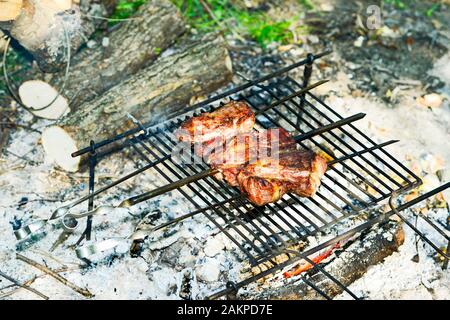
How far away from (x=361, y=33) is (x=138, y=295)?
4.76 metres

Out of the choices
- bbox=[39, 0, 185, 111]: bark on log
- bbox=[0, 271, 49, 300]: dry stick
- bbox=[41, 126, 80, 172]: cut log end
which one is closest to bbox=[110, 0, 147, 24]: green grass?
bbox=[39, 0, 185, 111]: bark on log

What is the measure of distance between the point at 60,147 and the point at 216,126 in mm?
1747

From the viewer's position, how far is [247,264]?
4.91 m

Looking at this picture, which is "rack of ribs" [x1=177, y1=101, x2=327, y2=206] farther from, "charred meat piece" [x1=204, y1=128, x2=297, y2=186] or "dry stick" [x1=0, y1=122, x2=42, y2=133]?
"dry stick" [x1=0, y1=122, x2=42, y2=133]

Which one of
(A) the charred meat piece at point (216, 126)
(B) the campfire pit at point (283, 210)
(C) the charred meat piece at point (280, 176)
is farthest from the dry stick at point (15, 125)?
(C) the charred meat piece at point (280, 176)

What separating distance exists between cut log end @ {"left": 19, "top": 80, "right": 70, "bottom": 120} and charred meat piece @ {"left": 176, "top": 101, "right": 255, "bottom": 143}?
74.5 inches

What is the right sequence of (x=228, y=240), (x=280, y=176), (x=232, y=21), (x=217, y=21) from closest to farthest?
(x=280, y=176) < (x=228, y=240) < (x=217, y=21) < (x=232, y=21)

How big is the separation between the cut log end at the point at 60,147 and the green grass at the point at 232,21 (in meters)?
2.22

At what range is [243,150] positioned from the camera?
15.7 ft

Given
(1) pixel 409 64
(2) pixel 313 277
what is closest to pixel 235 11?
(1) pixel 409 64

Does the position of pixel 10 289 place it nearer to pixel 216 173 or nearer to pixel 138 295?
pixel 138 295

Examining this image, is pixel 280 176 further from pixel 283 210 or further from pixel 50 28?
pixel 50 28

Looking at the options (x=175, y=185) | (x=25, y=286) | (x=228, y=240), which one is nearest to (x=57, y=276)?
(x=25, y=286)

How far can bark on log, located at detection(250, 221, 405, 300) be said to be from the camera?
4.65m
